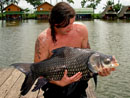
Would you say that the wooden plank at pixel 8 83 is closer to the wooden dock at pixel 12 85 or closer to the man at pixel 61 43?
the wooden dock at pixel 12 85

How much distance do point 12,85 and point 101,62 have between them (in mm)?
3228

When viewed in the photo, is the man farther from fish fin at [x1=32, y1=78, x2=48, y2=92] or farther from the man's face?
fish fin at [x1=32, y1=78, x2=48, y2=92]

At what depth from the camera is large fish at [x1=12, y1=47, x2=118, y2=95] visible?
2541 mm

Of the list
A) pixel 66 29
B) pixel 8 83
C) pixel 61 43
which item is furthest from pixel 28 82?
pixel 8 83

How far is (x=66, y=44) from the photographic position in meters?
3.18

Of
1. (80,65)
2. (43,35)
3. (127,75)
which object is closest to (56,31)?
(43,35)

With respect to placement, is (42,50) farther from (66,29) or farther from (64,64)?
(64,64)

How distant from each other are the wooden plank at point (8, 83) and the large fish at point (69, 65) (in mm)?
2178

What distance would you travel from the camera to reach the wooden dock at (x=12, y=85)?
470cm

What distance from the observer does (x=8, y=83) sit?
5422 mm

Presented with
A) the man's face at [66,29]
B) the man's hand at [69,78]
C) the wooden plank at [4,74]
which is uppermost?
the man's face at [66,29]

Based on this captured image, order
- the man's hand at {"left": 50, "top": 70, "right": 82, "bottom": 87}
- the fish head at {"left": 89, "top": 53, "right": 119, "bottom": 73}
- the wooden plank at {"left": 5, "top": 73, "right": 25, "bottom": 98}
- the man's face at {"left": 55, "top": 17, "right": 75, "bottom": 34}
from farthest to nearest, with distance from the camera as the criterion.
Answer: the wooden plank at {"left": 5, "top": 73, "right": 25, "bottom": 98}, the man's face at {"left": 55, "top": 17, "right": 75, "bottom": 34}, the man's hand at {"left": 50, "top": 70, "right": 82, "bottom": 87}, the fish head at {"left": 89, "top": 53, "right": 119, "bottom": 73}

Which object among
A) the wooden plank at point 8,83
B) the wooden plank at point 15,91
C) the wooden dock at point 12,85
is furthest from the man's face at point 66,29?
the wooden plank at point 8,83

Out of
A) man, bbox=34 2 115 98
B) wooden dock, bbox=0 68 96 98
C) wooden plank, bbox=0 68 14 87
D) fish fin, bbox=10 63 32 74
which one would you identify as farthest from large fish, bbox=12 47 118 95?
wooden plank, bbox=0 68 14 87
